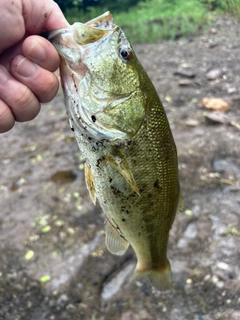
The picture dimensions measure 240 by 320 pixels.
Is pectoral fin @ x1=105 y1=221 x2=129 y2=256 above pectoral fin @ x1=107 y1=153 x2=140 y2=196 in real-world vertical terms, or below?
below

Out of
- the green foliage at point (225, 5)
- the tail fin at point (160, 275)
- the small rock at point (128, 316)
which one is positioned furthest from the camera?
the green foliage at point (225, 5)

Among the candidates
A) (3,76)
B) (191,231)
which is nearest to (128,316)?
(191,231)

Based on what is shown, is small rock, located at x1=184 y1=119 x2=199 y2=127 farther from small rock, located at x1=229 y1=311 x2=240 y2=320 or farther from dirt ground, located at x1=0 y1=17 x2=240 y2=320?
small rock, located at x1=229 y1=311 x2=240 y2=320

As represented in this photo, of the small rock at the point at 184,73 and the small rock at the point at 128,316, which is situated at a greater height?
the small rock at the point at 128,316

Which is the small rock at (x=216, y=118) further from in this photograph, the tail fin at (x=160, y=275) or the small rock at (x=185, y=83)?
the tail fin at (x=160, y=275)

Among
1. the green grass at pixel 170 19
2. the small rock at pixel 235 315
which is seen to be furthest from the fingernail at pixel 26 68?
the green grass at pixel 170 19

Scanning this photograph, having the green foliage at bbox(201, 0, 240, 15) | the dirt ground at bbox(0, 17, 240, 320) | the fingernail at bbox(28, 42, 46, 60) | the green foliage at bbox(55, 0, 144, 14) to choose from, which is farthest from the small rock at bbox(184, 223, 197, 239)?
the green foliage at bbox(55, 0, 144, 14)
